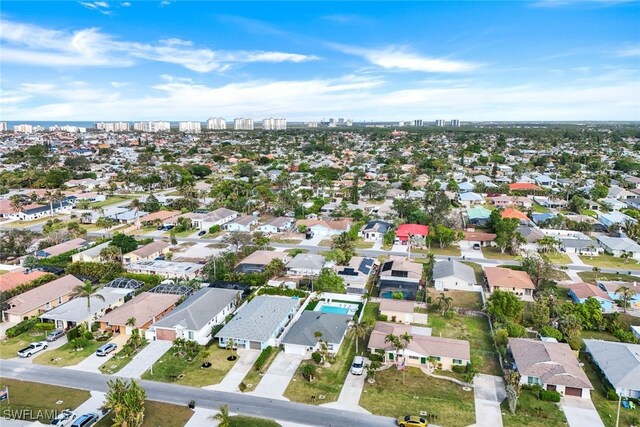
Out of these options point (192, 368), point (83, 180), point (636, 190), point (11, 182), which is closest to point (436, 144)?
point (636, 190)

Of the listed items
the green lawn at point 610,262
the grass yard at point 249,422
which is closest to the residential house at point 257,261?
the grass yard at point 249,422

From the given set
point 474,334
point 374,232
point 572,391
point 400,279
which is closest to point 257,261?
point 400,279

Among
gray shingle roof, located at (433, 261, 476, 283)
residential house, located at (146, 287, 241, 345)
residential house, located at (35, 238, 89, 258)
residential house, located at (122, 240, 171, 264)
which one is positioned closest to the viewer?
residential house, located at (146, 287, 241, 345)

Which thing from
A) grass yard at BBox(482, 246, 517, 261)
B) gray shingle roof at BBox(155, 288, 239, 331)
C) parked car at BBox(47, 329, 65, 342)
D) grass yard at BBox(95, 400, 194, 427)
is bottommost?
grass yard at BBox(95, 400, 194, 427)

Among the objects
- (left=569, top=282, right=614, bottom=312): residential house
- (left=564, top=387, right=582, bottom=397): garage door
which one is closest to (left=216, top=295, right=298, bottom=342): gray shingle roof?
(left=564, top=387, right=582, bottom=397): garage door

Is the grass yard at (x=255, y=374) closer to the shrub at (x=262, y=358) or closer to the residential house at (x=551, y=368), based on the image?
the shrub at (x=262, y=358)

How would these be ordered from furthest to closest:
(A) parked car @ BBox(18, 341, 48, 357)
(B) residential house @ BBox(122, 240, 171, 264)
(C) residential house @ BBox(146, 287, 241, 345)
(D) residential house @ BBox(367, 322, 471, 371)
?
(B) residential house @ BBox(122, 240, 171, 264) < (C) residential house @ BBox(146, 287, 241, 345) < (A) parked car @ BBox(18, 341, 48, 357) < (D) residential house @ BBox(367, 322, 471, 371)

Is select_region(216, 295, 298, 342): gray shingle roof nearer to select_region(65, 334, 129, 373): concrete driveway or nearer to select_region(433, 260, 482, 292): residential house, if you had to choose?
select_region(65, 334, 129, 373): concrete driveway

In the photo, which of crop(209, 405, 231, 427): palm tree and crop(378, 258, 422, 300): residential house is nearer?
crop(209, 405, 231, 427): palm tree
